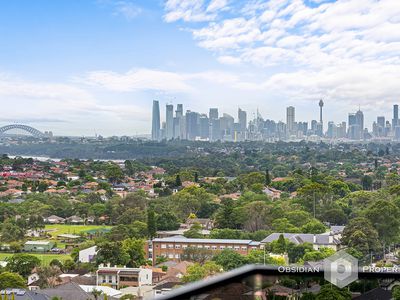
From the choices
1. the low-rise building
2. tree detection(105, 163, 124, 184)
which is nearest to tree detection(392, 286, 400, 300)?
the low-rise building

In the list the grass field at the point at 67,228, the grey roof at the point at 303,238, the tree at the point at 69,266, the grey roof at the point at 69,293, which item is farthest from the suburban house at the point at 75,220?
the grey roof at the point at 69,293

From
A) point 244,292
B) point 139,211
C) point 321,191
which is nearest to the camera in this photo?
point 244,292

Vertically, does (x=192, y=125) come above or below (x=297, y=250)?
above

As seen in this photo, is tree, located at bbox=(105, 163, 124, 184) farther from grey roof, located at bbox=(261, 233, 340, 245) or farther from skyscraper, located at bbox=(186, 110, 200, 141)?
skyscraper, located at bbox=(186, 110, 200, 141)

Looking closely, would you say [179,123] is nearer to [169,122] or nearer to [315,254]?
[169,122]

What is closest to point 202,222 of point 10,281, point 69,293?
point 10,281

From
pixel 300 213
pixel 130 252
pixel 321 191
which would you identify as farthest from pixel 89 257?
pixel 321 191

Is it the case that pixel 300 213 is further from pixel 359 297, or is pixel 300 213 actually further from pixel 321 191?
pixel 359 297
